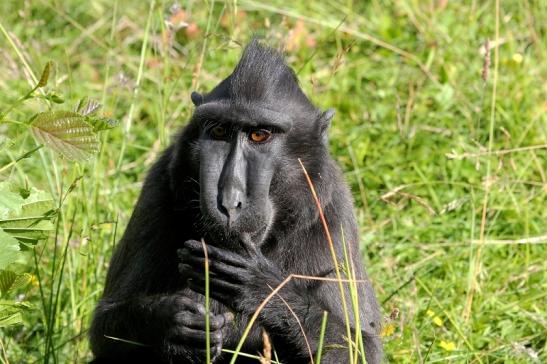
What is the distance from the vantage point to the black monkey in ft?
14.0

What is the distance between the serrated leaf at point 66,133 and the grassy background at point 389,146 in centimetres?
120

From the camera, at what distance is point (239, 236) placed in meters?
4.27

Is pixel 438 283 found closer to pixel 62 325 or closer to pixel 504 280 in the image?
pixel 504 280

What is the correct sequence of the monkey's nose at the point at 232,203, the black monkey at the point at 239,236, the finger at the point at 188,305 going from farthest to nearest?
1. the finger at the point at 188,305
2. the black monkey at the point at 239,236
3. the monkey's nose at the point at 232,203

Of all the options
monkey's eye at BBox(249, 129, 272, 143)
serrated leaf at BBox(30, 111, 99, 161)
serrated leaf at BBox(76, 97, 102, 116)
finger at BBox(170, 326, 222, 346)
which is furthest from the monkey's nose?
serrated leaf at BBox(30, 111, 99, 161)

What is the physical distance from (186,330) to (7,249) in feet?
3.56

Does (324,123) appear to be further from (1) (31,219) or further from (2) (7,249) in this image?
(2) (7,249)

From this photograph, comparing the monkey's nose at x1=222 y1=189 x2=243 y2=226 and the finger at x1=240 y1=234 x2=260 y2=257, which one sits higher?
the monkey's nose at x1=222 y1=189 x2=243 y2=226

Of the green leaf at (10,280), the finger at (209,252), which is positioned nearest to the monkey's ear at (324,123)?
the finger at (209,252)

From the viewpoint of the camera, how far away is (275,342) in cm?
452

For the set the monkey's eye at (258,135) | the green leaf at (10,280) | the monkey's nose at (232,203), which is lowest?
the green leaf at (10,280)

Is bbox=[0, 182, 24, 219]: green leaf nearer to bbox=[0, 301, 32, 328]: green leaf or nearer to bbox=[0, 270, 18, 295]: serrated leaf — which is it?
bbox=[0, 270, 18, 295]: serrated leaf

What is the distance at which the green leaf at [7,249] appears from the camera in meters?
3.51

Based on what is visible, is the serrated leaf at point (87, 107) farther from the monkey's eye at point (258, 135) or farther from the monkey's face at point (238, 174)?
the monkey's eye at point (258, 135)
